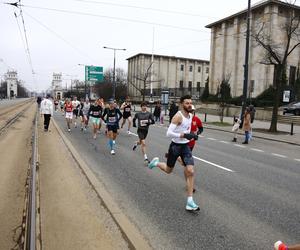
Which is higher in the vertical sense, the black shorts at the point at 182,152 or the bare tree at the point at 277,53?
the bare tree at the point at 277,53

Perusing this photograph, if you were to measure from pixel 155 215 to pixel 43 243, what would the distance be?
6.10 feet

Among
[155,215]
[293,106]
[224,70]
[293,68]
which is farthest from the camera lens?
→ [224,70]

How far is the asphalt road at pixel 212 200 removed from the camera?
5.40 m

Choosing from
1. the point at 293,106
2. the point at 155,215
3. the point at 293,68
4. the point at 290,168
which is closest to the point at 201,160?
the point at 290,168

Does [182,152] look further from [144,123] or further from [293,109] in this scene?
[293,109]

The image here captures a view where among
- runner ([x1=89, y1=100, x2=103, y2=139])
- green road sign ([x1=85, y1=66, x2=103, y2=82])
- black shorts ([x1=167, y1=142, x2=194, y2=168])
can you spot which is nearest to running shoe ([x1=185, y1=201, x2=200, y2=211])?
black shorts ([x1=167, y1=142, x2=194, y2=168])

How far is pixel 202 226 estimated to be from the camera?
19.1ft

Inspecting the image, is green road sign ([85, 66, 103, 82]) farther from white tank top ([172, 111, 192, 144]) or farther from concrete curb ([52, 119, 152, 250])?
white tank top ([172, 111, 192, 144])

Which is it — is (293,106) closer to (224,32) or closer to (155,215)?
(224,32)

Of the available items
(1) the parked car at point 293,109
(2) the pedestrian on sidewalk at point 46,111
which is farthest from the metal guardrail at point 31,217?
(1) the parked car at point 293,109

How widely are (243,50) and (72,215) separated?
58.7 metres

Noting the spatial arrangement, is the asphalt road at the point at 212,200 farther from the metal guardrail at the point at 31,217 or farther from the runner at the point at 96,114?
the runner at the point at 96,114

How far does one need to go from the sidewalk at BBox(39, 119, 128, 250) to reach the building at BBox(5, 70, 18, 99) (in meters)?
155

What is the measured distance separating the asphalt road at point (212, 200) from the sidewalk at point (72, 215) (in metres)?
0.43
